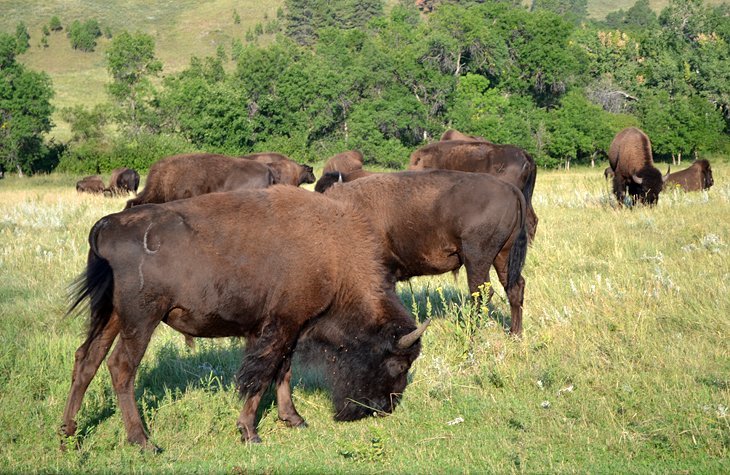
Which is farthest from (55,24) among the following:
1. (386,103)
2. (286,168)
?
(286,168)

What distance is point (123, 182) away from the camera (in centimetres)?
3466

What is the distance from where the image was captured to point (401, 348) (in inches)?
244

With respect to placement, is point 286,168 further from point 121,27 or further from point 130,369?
point 121,27

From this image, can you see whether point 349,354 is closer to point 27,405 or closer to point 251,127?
point 27,405

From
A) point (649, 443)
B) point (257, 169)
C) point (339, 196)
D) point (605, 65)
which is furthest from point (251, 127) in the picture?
point (649, 443)

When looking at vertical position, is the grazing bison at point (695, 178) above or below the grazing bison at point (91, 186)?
above

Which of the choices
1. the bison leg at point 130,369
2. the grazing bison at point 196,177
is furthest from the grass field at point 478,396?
Answer: the grazing bison at point 196,177

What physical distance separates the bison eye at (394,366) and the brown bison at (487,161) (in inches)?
310

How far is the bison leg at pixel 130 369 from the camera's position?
5.72m

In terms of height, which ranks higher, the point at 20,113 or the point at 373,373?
the point at 373,373

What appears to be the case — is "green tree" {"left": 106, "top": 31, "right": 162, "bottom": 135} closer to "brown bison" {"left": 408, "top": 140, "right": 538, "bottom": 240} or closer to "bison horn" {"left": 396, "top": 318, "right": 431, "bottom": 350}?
"brown bison" {"left": 408, "top": 140, "right": 538, "bottom": 240}

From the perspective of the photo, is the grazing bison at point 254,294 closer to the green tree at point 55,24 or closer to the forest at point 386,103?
the forest at point 386,103

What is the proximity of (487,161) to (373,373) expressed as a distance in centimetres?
888

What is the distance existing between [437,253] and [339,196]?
4.39 ft
